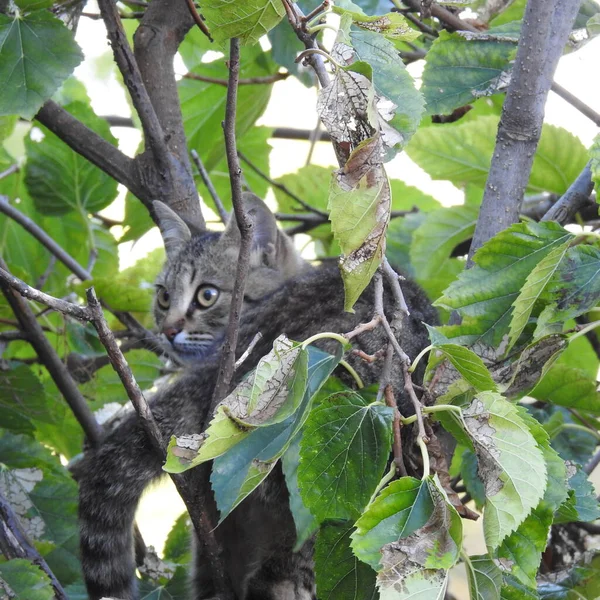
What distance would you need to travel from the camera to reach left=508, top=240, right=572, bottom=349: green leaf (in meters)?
1.28

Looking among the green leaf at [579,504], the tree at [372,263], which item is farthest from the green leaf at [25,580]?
the green leaf at [579,504]

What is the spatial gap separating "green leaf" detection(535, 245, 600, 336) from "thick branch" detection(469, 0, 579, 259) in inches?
12.0

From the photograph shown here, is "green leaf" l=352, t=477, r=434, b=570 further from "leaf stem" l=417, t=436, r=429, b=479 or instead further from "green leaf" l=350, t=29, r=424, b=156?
"green leaf" l=350, t=29, r=424, b=156

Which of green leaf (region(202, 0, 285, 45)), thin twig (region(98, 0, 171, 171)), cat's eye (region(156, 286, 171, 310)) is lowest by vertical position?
green leaf (region(202, 0, 285, 45))

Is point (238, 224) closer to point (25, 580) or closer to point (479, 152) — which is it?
point (25, 580)

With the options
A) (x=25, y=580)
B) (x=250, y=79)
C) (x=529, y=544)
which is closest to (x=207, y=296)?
(x=250, y=79)

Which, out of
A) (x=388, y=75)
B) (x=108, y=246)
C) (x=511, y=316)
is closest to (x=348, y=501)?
(x=511, y=316)

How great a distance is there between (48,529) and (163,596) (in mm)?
368

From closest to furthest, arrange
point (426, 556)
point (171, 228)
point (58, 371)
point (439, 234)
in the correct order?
point (426, 556) → point (58, 371) → point (439, 234) → point (171, 228)

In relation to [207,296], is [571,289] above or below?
below

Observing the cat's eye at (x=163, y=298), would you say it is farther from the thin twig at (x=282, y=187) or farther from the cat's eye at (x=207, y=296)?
the thin twig at (x=282, y=187)

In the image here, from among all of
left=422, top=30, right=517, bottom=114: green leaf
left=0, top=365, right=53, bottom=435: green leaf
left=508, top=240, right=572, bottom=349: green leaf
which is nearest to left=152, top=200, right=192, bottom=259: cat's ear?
left=0, top=365, right=53, bottom=435: green leaf

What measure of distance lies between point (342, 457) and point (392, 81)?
0.51 metres

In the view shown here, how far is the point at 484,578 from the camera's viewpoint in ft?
3.49
